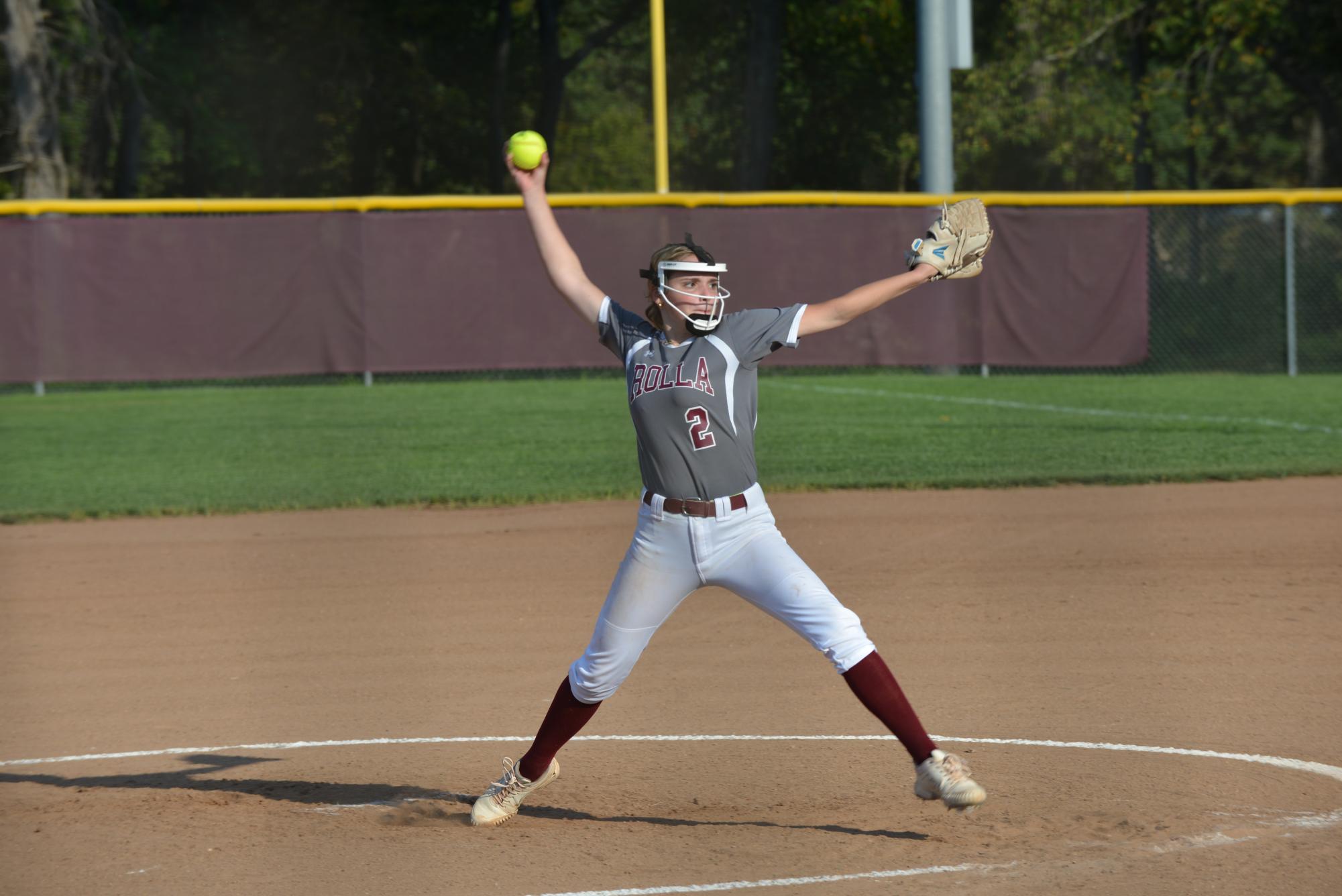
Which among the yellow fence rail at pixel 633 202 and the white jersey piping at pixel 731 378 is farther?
the yellow fence rail at pixel 633 202

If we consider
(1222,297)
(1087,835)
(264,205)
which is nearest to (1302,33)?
(1222,297)

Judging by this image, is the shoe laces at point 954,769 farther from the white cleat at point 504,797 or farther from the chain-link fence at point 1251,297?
the chain-link fence at point 1251,297

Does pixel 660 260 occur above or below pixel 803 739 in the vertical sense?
above

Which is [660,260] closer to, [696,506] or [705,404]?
[705,404]

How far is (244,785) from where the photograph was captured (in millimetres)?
5414

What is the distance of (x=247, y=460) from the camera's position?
1386 centimetres

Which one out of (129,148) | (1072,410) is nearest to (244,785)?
(1072,410)

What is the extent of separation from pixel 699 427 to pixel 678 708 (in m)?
2.06

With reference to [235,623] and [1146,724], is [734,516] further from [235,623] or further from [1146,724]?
[235,623]

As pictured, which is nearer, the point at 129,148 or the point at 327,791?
the point at 327,791

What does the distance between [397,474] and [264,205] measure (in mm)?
7361

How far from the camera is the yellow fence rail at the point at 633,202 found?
1870 cm

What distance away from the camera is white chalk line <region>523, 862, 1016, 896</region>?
4.21 metres

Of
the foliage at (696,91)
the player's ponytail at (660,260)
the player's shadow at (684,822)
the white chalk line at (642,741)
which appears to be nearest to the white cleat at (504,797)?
the player's shadow at (684,822)
